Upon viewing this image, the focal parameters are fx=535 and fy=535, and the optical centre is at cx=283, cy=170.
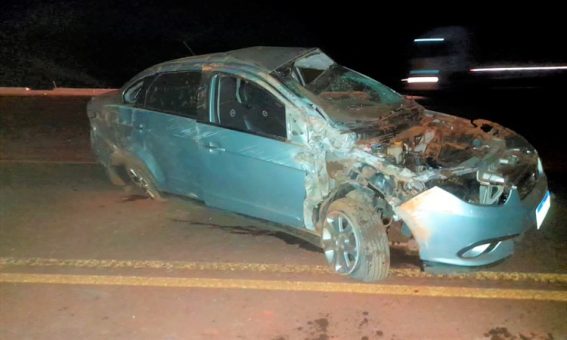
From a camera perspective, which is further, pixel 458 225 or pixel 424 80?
pixel 424 80

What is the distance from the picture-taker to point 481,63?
9148mm

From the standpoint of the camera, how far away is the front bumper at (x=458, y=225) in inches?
138

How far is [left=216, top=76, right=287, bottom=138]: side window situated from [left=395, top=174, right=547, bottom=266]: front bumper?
1.46 meters

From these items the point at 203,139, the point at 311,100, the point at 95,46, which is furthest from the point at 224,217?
the point at 95,46

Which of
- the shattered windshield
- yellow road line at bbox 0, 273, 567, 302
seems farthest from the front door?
yellow road line at bbox 0, 273, 567, 302

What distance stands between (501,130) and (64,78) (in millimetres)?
11434

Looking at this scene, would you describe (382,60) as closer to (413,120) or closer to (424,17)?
(424,17)

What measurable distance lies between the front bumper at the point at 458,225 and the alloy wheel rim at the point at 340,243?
448mm

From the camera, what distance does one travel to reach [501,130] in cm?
460

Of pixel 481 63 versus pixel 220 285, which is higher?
pixel 481 63

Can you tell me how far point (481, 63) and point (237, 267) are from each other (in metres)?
6.67

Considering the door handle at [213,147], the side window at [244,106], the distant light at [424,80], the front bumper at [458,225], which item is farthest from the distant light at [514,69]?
the door handle at [213,147]

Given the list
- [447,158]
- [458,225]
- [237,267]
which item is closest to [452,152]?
[447,158]

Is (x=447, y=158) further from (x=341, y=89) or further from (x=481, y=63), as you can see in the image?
(x=481, y=63)
